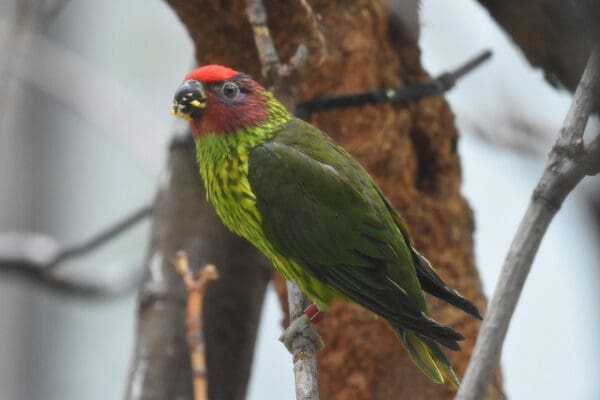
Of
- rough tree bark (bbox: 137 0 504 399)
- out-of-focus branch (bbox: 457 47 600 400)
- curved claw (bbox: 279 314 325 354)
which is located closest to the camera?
out-of-focus branch (bbox: 457 47 600 400)

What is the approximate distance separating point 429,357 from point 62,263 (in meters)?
1.70

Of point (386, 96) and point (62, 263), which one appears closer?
point (386, 96)

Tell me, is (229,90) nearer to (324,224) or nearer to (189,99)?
(189,99)

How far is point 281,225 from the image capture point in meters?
2.17

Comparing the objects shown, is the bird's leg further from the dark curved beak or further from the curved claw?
the dark curved beak

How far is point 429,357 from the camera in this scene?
2.12 metres

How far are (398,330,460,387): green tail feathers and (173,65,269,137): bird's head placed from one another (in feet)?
2.11

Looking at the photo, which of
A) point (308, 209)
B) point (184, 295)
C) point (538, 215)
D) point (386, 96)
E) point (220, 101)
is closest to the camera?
point (538, 215)

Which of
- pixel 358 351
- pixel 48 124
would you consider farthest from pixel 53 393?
pixel 358 351

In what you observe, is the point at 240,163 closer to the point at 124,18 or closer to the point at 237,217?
the point at 237,217

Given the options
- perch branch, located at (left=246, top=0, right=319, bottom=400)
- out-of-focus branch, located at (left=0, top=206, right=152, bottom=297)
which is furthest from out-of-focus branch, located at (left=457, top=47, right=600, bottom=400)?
out-of-focus branch, located at (left=0, top=206, right=152, bottom=297)

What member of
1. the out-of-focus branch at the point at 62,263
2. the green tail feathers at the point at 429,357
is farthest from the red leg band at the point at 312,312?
the out-of-focus branch at the point at 62,263

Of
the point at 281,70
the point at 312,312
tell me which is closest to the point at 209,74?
the point at 281,70

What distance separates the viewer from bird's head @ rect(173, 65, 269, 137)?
2.23m
